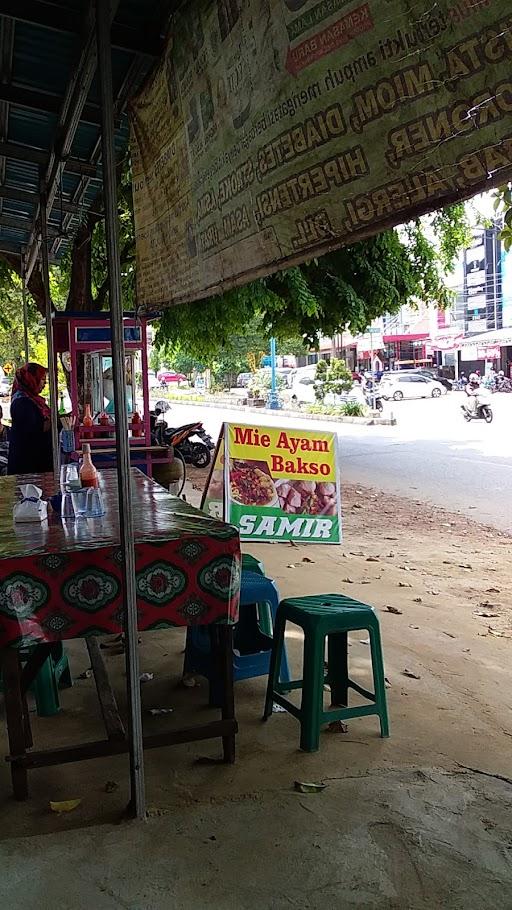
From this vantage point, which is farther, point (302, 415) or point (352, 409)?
point (302, 415)

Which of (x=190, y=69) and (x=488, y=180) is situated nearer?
(x=488, y=180)

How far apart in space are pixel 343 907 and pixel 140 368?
24.4ft

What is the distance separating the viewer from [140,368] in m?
9.12

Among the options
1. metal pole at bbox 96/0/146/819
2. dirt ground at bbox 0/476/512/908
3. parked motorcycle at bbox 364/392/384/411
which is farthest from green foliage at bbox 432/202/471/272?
parked motorcycle at bbox 364/392/384/411

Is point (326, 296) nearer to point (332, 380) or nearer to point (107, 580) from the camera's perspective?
point (107, 580)

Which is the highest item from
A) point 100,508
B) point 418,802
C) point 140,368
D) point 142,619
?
point 140,368

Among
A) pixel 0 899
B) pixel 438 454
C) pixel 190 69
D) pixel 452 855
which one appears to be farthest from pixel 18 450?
pixel 438 454

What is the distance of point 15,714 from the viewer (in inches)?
113

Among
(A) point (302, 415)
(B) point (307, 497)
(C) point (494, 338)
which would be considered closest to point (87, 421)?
(B) point (307, 497)

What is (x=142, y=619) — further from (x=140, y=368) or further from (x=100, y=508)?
(x=140, y=368)

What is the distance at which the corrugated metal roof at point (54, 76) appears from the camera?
146 inches

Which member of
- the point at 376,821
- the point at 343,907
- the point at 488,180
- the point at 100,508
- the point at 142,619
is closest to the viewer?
the point at 488,180

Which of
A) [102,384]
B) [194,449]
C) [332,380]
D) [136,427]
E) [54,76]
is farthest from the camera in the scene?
[332,380]

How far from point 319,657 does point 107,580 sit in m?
0.99
